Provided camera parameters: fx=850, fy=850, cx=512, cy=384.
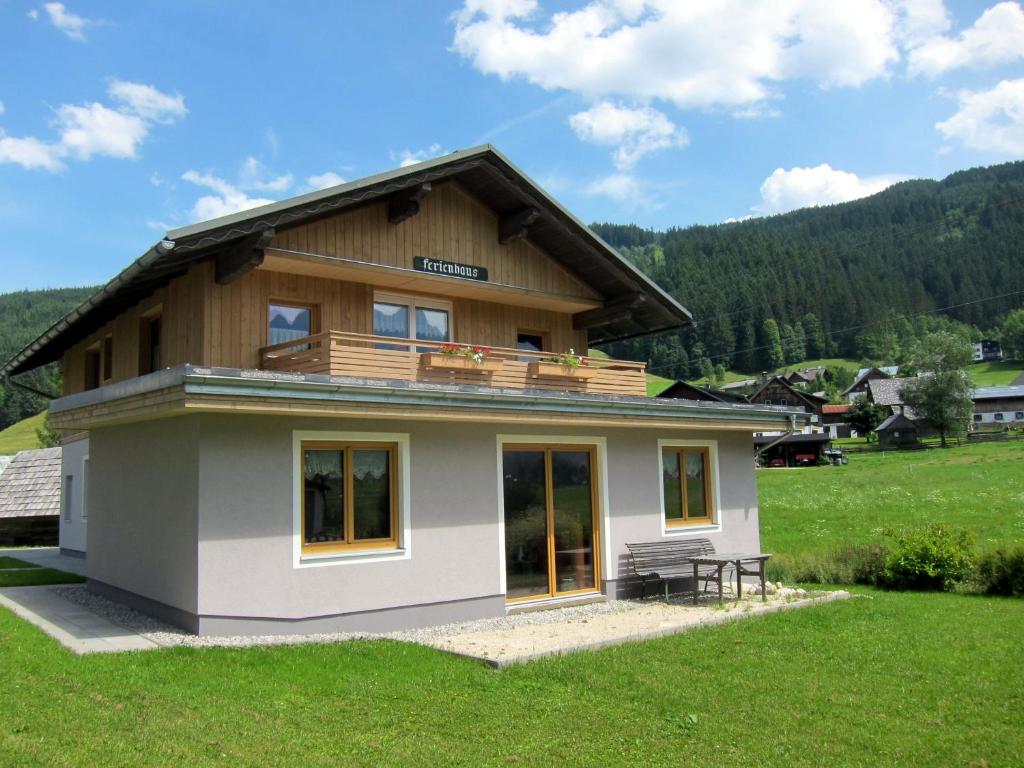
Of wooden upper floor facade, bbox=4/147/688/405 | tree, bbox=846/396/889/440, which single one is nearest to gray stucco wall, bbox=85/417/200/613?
wooden upper floor facade, bbox=4/147/688/405

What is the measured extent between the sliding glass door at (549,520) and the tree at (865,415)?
76653 mm

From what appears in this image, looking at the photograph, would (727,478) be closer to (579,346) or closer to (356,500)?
(579,346)

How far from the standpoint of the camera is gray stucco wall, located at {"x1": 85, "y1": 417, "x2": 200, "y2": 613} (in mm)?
10445

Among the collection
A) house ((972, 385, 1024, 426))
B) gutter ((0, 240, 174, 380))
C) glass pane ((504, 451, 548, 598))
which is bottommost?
glass pane ((504, 451, 548, 598))

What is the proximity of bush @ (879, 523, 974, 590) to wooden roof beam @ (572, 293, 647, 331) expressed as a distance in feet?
21.7

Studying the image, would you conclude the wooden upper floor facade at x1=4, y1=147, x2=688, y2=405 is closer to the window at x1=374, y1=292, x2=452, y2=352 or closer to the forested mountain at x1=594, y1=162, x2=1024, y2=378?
the window at x1=374, y1=292, x2=452, y2=352

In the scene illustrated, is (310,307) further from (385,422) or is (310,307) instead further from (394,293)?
(385,422)

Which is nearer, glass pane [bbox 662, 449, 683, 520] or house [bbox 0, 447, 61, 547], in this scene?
glass pane [bbox 662, 449, 683, 520]

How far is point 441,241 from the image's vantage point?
14.7 m

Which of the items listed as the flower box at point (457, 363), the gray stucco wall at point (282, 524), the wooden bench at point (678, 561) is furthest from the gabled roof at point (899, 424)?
the flower box at point (457, 363)

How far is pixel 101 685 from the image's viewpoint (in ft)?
24.9

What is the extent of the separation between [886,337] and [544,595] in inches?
5022

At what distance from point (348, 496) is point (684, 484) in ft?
22.3

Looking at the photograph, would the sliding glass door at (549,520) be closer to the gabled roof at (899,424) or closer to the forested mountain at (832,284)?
the gabled roof at (899,424)
